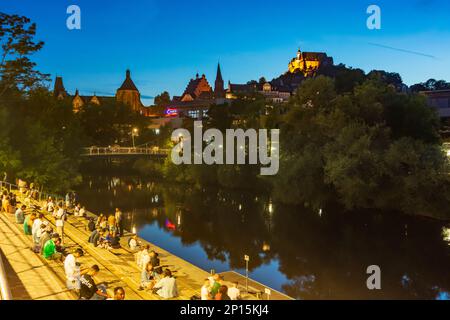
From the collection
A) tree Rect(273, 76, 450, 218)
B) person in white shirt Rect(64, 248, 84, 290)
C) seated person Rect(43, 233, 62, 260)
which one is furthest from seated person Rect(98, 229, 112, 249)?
tree Rect(273, 76, 450, 218)

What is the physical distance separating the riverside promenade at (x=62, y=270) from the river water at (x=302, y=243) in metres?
8.09

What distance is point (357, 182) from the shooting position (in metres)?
35.1

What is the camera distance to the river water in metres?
22.7

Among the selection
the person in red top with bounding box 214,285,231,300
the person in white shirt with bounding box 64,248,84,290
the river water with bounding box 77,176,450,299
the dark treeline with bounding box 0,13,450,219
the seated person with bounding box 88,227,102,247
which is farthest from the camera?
the dark treeline with bounding box 0,13,450,219

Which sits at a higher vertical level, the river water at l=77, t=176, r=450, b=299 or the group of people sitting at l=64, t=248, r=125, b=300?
the group of people sitting at l=64, t=248, r=125, b=300

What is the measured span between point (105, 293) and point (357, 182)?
27672mm

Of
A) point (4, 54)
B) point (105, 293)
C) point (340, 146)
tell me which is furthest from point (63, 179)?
point (105, 293)

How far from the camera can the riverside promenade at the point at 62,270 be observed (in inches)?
466

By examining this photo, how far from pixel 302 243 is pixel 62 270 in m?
20.1

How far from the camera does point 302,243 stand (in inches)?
1196

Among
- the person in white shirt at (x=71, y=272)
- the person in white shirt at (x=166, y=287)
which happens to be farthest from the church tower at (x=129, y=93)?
the person in white shirt at (x=71, y=272)

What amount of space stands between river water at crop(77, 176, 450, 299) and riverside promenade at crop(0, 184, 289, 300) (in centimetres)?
809

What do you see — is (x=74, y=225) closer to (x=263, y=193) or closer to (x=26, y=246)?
(x=26, y=246)

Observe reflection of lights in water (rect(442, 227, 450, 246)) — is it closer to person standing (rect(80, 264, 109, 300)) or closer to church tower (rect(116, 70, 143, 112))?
person standing (rect(80, 264, 109, 300))
